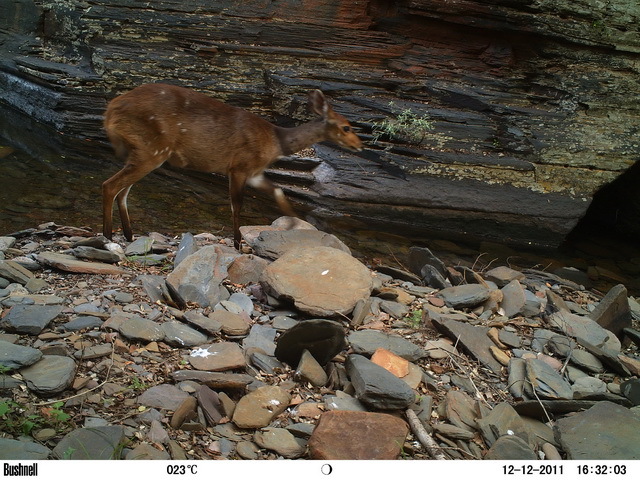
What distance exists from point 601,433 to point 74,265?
4.14 m

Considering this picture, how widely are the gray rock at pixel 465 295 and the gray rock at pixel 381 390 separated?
204cm

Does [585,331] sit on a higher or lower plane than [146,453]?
lower

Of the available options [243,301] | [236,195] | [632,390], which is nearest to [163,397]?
[243,301]

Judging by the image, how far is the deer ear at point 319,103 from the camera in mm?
7469

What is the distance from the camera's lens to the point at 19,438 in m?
→ 3.08

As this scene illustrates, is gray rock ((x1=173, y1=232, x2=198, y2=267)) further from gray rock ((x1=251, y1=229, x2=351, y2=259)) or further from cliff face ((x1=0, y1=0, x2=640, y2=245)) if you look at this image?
cliff face ((x1=0, y1=0, x2=640, y2=245))

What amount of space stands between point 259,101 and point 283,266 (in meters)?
6.88

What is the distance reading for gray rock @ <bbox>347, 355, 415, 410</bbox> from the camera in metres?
3.90

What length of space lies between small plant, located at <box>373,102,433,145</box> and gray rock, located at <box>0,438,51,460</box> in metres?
8.28

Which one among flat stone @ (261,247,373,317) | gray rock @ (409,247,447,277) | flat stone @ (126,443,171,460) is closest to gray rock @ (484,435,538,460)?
flat stone @ (261,247,373,317)

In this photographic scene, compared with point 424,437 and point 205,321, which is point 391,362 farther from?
point 205,321

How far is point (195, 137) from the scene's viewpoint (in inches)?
270

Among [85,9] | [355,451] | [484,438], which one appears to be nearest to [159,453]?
[355,451]

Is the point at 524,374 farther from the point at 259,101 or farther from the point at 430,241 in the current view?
the point at 259,101
